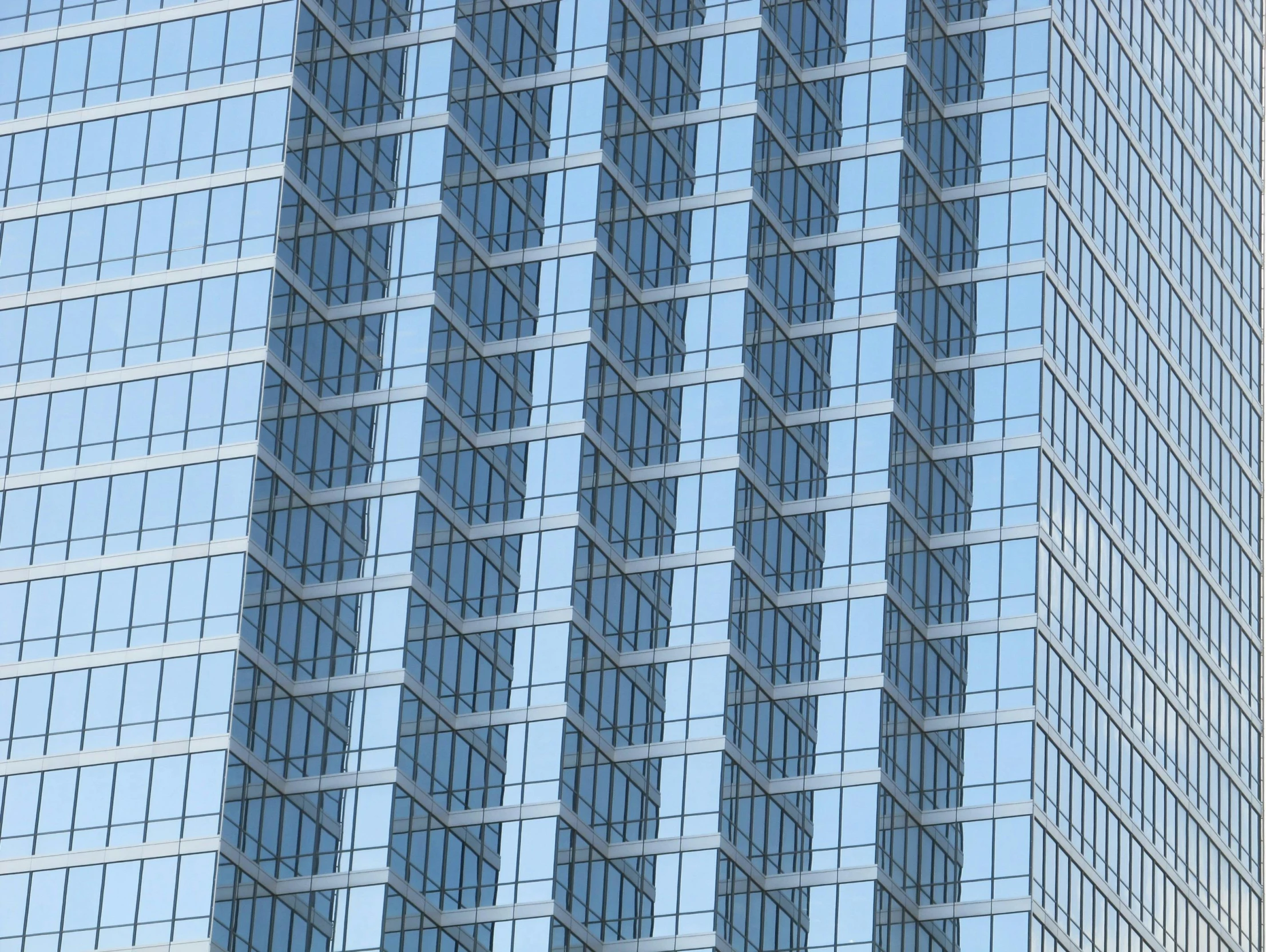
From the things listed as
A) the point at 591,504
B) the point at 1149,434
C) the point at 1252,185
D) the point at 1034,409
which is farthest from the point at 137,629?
the point at 1252,185

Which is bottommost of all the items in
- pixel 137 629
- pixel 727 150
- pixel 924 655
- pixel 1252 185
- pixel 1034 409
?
pixel 137 629

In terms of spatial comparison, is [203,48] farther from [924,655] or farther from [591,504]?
[924,655]

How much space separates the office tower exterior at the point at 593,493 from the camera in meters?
104

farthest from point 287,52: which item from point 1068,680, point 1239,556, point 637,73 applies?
point 1239,556

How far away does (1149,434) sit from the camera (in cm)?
13300

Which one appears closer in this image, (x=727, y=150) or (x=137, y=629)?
(x=137, y=629)

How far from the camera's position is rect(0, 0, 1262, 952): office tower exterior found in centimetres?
10381

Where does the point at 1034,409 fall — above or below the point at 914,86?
below

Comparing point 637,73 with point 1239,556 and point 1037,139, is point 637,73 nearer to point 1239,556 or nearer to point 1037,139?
point 1037,139

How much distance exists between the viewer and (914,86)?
129 metres

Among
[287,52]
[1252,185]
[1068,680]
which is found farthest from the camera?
[1252,185]

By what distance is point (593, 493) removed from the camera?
377 ft

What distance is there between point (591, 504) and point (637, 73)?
19.2 m

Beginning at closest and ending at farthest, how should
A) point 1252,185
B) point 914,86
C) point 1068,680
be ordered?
point 1068,680 < point 914,86 < point 1252,185
